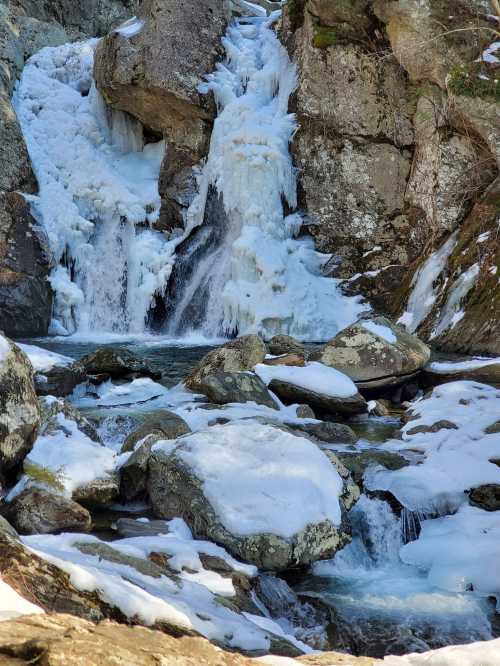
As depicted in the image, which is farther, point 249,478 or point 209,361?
point 209,361

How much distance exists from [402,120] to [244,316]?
6025 mm

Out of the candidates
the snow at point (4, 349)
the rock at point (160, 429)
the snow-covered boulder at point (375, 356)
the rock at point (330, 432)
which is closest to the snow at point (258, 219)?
the snow-covered boulder at point (375, 356)

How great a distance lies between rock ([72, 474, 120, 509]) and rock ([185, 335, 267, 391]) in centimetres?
345

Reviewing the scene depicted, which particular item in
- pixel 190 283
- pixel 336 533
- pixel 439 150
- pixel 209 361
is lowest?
pixel 190 283

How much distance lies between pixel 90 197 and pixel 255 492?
45.7 feet

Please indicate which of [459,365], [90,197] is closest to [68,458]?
[459,365]

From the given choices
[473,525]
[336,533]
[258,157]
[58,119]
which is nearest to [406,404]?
[473,525]

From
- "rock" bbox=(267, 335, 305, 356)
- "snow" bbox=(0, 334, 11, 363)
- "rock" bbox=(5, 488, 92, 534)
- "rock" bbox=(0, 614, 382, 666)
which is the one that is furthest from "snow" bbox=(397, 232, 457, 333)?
"rock" bbox=(0, 614, 382, 666)

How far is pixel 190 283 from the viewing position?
15.7 m

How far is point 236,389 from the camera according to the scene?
308 inches

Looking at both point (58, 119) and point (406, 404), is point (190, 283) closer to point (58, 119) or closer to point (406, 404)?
point (58, 119)

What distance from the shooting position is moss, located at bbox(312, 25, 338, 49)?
15906 mm

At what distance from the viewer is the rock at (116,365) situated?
9172mm

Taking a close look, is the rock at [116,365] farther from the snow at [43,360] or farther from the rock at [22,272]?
the rock at [22,272]
